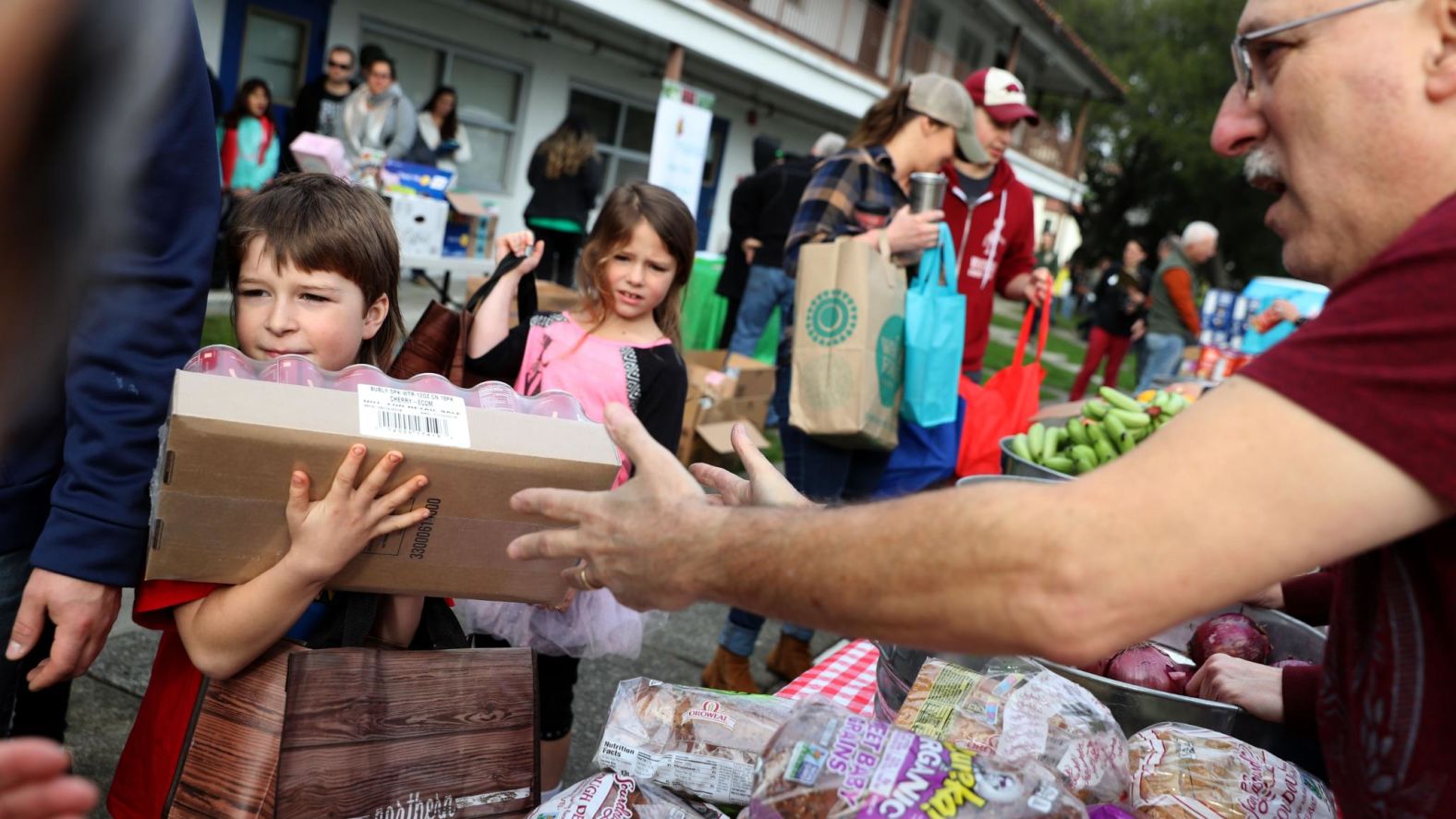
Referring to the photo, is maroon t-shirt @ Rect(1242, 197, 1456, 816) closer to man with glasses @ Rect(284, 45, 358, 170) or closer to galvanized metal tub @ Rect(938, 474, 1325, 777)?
galvanized metal tub @ Rect(938, 474, 1325, 777)

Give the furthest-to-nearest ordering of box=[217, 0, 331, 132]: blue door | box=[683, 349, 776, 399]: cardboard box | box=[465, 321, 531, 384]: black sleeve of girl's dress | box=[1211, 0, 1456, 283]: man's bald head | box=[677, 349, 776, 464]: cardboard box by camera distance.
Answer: box=[217, 0, 331, 132]: blue door, box=[683, 349, 776, 399]: cardboard box, box=[677, 349, 776, 464]: cardboard box, box=[465, 321, 531, 384]: black sleeve of girl's dress, box=[1211, 0, 1456, 283]: man's bald head

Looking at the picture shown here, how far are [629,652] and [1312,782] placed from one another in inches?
61.0

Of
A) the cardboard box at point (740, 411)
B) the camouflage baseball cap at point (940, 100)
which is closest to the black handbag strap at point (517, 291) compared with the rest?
the camouflage baseball cap at point (940, 100)

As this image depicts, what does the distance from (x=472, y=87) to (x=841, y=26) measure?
23.0 ft

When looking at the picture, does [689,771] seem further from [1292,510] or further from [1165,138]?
[1165,138]

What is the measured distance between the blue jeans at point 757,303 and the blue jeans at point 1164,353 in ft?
14.0

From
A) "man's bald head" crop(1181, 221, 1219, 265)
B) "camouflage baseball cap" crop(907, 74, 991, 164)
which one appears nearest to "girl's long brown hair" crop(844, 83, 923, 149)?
"camouflage baseball cap" crop(907, 74, 991, 164)

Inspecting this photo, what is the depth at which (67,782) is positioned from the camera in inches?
35.0

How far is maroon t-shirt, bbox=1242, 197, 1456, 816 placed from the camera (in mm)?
871

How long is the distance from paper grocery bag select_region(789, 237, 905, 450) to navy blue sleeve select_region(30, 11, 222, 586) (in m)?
2.10

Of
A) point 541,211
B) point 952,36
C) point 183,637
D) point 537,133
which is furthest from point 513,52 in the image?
point 952,36

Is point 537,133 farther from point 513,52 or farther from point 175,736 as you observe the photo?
point 175,736

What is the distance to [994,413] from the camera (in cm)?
396

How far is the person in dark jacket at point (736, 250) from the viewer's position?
7.64 m
